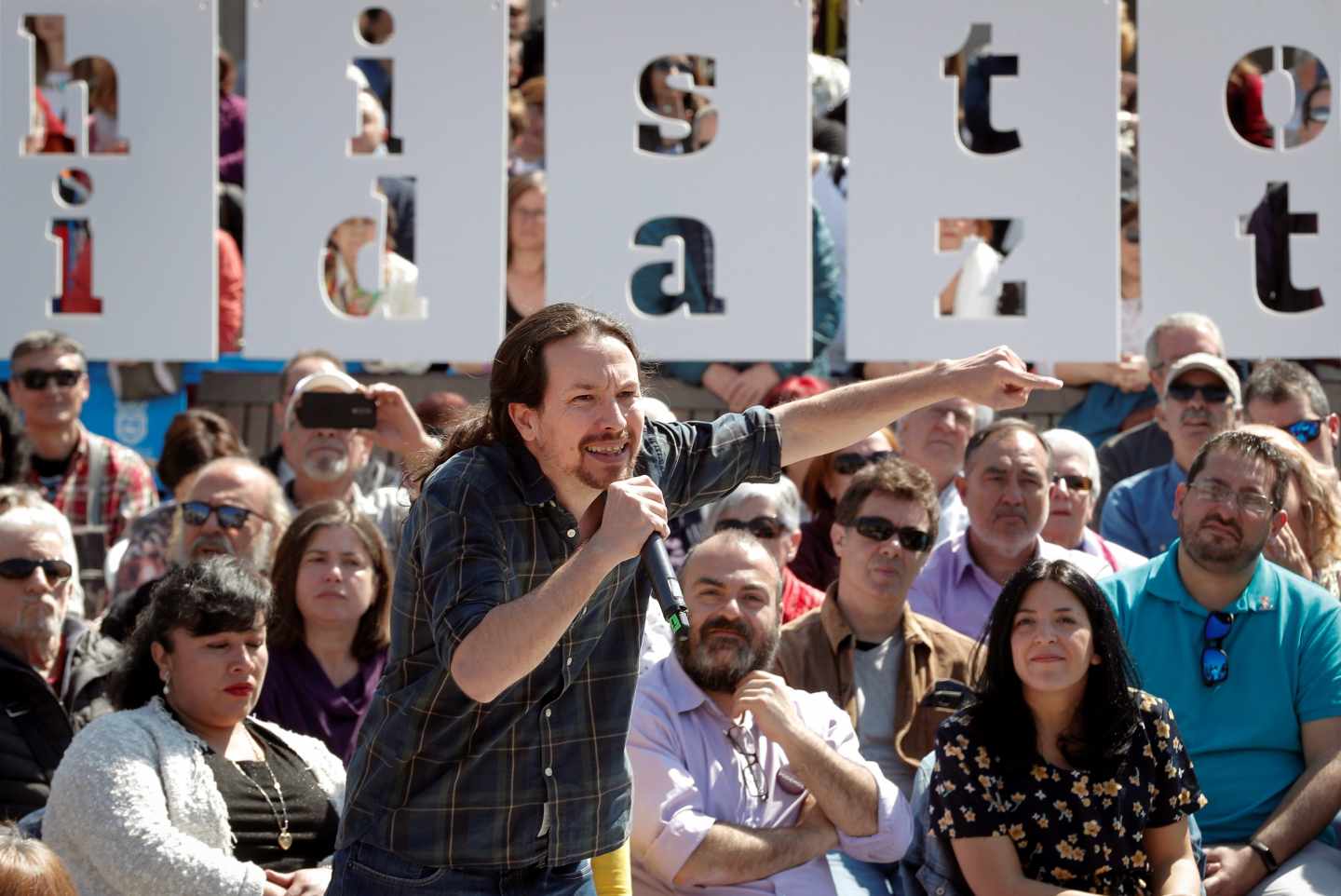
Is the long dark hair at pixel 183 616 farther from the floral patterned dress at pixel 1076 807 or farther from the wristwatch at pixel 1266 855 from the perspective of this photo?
the wristwatch at pixel 1266 855

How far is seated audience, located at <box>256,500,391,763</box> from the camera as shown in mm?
5973

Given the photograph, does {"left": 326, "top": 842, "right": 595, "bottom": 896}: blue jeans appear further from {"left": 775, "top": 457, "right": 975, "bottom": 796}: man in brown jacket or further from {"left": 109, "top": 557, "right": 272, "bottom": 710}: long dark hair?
{"left": 775, "top": 457, "right": 975, "bottom": 796}: man in brown jacket

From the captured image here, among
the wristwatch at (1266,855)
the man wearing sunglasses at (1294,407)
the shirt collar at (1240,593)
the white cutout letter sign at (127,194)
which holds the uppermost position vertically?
the white cutout letter sign at (127,194)

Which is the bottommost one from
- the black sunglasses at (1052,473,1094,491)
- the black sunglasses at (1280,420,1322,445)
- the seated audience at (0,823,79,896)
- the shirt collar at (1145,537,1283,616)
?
the seated audience at (0,823,79,896)

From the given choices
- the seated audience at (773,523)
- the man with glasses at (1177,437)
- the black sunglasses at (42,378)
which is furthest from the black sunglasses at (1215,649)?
the black sunglasses at (42,378)

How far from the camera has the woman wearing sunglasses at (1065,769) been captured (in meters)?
5.11

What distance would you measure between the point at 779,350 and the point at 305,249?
213cm

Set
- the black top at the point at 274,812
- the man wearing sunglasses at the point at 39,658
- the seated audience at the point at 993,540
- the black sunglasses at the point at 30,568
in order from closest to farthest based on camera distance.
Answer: the black top at the point at 274,812 < the man wearing sunglasses at the point at 39,658 < the black sunglasses at the point at 30,568 < the seated audience at the point at 993,540

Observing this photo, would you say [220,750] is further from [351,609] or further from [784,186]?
[784,186]

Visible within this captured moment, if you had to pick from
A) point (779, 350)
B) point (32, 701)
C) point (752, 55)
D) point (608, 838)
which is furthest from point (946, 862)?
point (752, 55)

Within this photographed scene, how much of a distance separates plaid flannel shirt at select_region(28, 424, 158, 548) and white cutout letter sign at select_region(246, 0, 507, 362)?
0.84 metres

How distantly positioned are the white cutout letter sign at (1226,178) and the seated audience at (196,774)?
460 centimetres

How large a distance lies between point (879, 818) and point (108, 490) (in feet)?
13.0

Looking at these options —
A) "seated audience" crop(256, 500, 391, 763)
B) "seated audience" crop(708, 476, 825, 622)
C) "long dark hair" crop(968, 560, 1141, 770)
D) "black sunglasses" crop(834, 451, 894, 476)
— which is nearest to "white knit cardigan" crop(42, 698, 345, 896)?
"seated audience" crop(256, 500, 391, 763)
